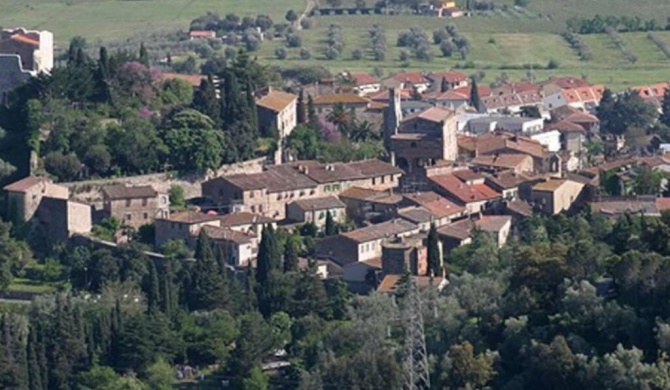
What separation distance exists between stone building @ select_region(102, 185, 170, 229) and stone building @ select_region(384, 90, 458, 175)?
25.8ft

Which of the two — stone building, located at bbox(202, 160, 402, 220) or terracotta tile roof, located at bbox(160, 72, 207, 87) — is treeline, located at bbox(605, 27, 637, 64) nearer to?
terracotta tile roof, located at bbox(160, 72, 207, 87)

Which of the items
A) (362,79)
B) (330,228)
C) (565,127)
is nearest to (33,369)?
(330,228)

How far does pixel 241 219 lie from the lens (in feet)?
188

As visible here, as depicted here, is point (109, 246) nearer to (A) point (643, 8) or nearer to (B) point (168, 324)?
(B) point (168, 324)

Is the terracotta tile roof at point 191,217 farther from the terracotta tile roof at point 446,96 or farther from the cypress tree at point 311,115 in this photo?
the terracotta tile roof at point 446,96

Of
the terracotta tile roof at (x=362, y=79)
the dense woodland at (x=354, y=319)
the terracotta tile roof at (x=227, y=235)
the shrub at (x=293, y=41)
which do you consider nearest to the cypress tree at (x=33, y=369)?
the dense woodland at (x=354, y=319)

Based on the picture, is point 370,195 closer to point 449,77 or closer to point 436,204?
→ point 436,204

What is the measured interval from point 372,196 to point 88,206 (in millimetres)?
7409

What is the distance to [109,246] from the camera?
56250mm

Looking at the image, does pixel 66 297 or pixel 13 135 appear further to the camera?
pixel 13 135

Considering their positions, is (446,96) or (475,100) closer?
(446,96)

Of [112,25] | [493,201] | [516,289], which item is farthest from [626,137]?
[112,25]

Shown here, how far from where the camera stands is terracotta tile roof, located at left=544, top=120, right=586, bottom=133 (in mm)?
70375

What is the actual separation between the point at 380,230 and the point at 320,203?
2905 mm
